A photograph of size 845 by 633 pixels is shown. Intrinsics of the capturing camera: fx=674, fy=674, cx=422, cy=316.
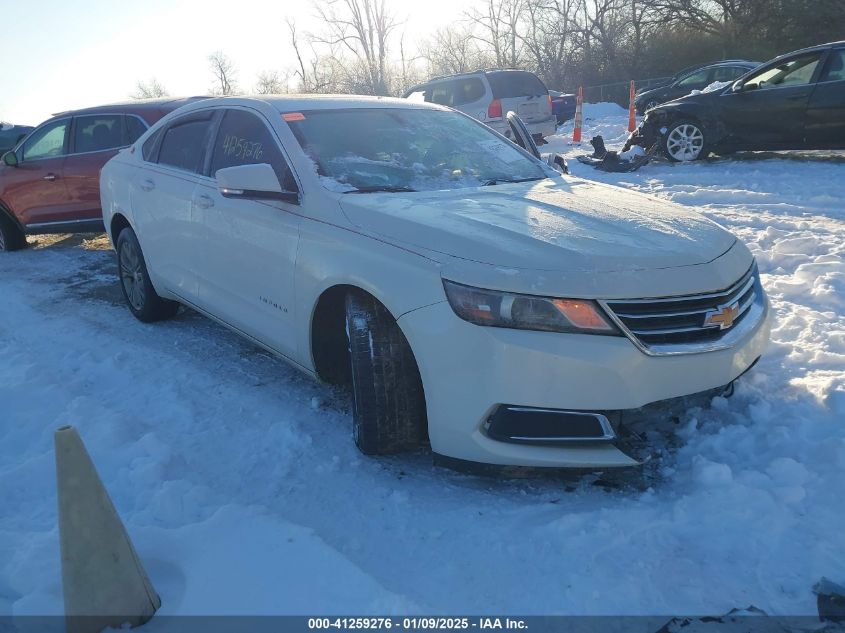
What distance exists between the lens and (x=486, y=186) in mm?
3529

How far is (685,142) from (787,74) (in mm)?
1580

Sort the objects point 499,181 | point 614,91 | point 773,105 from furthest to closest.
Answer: point 614,91 < point 773,105 < point 499,181

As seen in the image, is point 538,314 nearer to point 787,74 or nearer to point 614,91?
point 787,74

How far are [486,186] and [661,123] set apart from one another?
8.19m

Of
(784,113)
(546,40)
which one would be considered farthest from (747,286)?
(546,40)

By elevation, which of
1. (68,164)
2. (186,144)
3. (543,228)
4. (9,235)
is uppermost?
(186,144)

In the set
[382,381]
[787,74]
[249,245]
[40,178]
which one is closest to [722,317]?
[382,381]

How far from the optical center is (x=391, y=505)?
268 cm

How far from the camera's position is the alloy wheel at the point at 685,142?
10.2m

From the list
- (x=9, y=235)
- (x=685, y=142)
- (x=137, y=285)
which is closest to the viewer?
(x=137, y=285)

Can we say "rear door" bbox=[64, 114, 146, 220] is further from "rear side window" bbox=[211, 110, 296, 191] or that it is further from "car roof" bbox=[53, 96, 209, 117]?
"rear side window" bbox=[211, 110, 296, 191]

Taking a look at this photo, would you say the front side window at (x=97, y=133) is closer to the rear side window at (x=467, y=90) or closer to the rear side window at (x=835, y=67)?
the rear side window at (x=467, y=90)

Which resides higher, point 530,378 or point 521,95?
point 521,95

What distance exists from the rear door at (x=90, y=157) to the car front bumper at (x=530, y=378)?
21.1 ft
